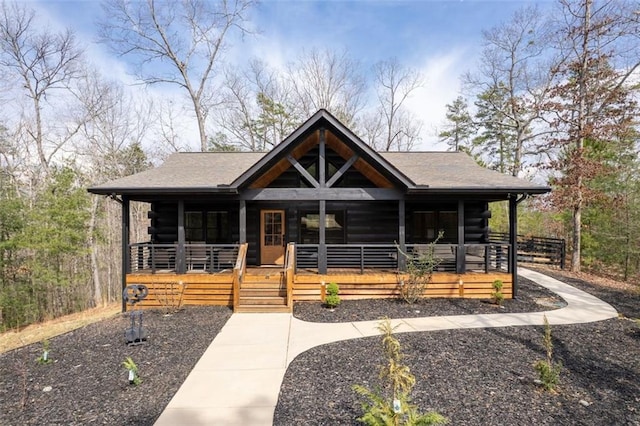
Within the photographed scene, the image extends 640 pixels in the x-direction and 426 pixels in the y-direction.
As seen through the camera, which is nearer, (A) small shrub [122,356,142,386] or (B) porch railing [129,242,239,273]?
(A) small shrub [122,356,142,386]

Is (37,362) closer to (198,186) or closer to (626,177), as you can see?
(198,186)

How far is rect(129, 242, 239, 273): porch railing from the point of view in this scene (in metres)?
8.95

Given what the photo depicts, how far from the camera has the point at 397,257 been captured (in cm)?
948

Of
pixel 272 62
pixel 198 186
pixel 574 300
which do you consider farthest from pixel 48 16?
pixel 574 300

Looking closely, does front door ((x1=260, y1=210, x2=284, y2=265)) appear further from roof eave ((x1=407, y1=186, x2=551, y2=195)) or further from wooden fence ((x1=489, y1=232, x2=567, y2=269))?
wooden fence ((x1=489, y1=232, x2=567, y2=269))

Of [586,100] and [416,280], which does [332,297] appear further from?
[586,100]

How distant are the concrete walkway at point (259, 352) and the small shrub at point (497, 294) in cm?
81

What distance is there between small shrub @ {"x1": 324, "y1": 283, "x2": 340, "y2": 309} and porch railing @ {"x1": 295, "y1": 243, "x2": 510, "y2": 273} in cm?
101

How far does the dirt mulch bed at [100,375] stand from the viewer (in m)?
3.67

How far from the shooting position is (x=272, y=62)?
23.8 metres

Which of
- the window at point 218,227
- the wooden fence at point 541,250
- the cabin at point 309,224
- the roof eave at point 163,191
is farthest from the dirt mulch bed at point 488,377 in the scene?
the wooden fence at point 541,250

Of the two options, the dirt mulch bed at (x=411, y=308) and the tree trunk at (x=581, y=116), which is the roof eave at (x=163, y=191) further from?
the tree trunk at (x=581, y=116)

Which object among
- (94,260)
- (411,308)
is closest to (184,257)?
(411,308)

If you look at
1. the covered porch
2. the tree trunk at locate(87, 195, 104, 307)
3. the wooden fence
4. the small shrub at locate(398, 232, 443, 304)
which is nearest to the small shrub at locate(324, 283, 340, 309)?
the covered porch
